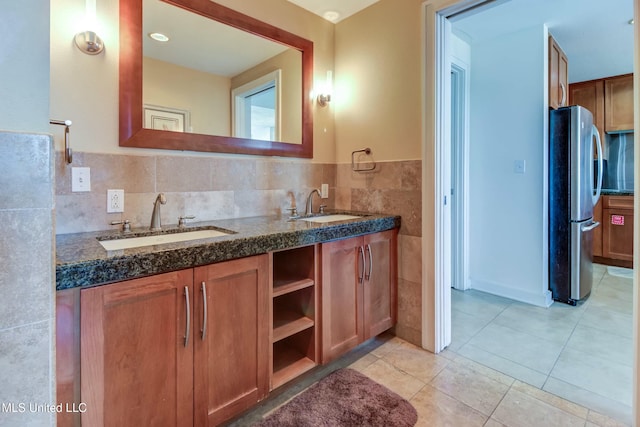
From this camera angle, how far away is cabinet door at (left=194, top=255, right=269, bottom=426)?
1.22 metres

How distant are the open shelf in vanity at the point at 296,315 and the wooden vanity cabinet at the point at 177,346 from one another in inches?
7.9

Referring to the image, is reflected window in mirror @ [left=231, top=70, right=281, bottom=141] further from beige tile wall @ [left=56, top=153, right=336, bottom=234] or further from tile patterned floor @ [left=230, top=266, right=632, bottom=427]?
tile patterned floor @ [left=230, top=266, right=632, bottom=427]

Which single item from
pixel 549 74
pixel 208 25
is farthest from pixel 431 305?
pixel 549 74

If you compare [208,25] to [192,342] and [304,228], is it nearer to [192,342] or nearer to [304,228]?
[304,228]

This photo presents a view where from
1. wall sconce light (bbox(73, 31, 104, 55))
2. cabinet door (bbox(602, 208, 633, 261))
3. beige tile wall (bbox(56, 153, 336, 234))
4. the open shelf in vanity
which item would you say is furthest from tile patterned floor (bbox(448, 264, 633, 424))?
wall sconce light (bbox(73, 31, 104, 55))

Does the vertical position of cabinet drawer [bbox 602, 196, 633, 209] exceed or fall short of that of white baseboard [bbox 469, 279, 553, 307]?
it exceeds it

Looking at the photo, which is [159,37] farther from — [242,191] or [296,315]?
[296,315]

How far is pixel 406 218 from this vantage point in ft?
6.91

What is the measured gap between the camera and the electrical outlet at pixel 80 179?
1.41 m

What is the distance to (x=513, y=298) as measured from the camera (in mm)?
2902

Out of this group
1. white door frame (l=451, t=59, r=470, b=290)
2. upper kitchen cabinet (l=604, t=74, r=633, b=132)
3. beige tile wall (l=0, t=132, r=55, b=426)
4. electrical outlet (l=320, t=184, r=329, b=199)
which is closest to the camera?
beige tile wall (l=0, t=132, r=55, b=426)

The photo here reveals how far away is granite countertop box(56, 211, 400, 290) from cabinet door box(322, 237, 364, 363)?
3.9 inches

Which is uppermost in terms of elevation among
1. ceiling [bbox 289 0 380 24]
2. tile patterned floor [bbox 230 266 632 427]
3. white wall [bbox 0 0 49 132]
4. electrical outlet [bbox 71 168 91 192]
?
ceiling [bbox 289 0 380 24]

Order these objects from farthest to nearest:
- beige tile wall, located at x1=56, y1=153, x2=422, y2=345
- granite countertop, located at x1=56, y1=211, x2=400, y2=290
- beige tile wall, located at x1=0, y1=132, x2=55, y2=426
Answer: beige tile wall, located at x1=56, y1=153, x2=422, y2=345 → granite countertop, located at x1=56, y1=211, x2=400, y2=290 → beige tile wall, located at x1=0, y1=132, x2=55, y2=426
